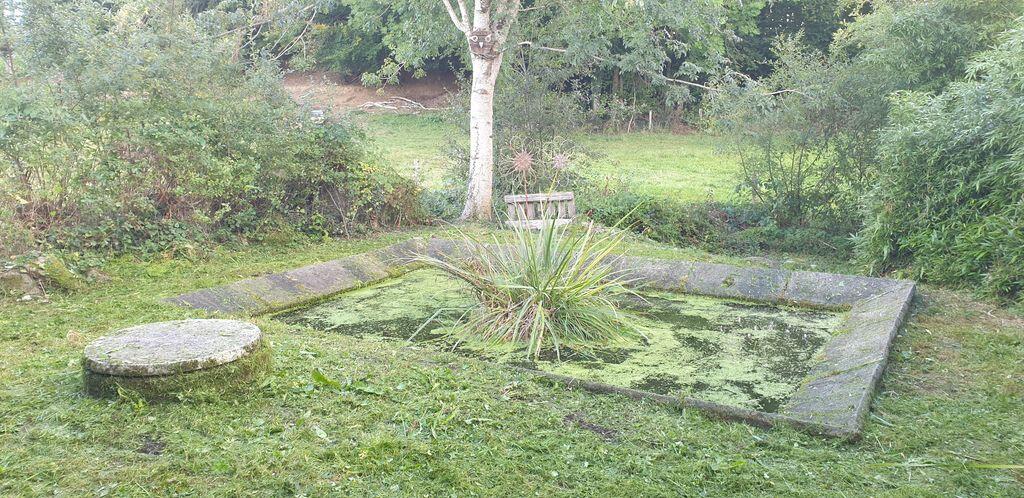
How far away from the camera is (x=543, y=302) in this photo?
4.62 m

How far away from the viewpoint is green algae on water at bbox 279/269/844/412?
3889mm

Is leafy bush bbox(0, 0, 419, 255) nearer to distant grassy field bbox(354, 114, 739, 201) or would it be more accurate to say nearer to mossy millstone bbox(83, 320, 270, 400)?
distant grassy field bbox(354, 114, 739, 201)

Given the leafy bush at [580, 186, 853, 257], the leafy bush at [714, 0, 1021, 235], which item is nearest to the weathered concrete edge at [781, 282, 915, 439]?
the leafy bush at [580, 186, 853, 257]

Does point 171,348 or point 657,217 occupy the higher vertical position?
point 171,348

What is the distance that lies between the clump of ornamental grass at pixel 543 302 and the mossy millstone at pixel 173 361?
4.70 ft

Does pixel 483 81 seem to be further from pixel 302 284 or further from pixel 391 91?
pixel 391 91

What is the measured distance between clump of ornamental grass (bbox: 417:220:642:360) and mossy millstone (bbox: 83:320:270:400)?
1433 mm

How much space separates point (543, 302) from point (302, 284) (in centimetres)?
185

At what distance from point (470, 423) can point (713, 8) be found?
683cm

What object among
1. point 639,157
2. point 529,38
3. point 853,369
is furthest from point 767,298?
point 639,157

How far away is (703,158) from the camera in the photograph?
1503 cm

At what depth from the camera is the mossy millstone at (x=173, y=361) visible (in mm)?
3203

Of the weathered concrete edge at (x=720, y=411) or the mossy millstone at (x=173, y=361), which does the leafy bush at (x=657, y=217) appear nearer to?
the weathered concrete edge at (x=720, y=411)

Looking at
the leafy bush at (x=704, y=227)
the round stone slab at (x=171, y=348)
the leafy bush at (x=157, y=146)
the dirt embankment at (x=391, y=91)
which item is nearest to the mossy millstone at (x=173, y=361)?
the round stone slab at (x=171, y=348)
